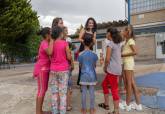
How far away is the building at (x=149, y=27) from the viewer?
31516 millimetres

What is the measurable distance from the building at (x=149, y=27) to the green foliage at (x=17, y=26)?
383 inches

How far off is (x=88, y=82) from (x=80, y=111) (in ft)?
2.95

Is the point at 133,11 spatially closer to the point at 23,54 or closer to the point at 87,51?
the point at 23,54

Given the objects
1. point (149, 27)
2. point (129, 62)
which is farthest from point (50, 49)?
point (149, 27)

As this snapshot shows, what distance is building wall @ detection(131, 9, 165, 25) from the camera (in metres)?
32.4

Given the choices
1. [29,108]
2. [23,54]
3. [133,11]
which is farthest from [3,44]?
[29,108]

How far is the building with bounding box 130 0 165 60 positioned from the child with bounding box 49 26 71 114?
25.1m

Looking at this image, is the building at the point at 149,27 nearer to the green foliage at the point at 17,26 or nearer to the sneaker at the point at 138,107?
the green foliage at the point at 17,26

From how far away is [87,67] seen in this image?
22.8 feet

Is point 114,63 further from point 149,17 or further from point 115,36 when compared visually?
point 149,17

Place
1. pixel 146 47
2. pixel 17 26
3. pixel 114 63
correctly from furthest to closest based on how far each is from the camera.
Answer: pixel 146 47
pixel 17 26
pixel 114 63

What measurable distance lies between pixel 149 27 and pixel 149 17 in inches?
40.9

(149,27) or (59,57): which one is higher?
(149,27)

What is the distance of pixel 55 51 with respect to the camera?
676cm
